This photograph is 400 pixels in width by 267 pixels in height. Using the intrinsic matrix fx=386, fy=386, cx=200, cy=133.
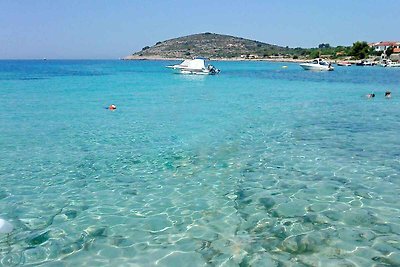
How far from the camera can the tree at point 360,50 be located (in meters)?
131

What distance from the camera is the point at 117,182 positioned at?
9.80m

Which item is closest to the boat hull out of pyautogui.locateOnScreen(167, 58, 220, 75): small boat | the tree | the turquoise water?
pyautogui.locateOnScreen(167, 58, 220, 75): small boat

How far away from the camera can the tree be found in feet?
429

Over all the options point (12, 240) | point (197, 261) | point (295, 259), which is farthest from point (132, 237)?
point (295, 259)

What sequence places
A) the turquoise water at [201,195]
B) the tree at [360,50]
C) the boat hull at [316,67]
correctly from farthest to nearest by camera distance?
the tree at [360,50]
the boat hull at [316,67]
the turquoise water at [201,195]

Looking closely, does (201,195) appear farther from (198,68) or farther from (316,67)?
(316,67)

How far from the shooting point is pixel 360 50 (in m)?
131

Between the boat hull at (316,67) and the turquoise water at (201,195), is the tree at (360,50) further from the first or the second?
the turquoise water at (201,195)

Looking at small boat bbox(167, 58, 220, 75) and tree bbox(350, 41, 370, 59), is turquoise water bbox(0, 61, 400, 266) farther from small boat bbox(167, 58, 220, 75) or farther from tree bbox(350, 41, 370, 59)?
tree bbox(350, 41, 370, 59)

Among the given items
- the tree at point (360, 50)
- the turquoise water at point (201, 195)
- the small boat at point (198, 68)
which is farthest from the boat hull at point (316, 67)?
the turquoise water at point (201, 195)

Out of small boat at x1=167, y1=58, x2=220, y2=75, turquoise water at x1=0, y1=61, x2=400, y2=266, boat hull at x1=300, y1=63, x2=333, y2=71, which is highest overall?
small boat at x1=167, y1=58, x2=220, y2=75

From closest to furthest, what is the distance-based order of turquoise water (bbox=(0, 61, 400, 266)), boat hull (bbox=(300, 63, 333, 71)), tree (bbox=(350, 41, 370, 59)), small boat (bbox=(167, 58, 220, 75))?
turquoise water (bbox=(0, 61, 400, 266)) → small boat (bbox=(167, 58, 220, 75)) → boat hull (bbox=(300, 63, 333, 71)) → tree (bbox=(350, 41, 370, 59))

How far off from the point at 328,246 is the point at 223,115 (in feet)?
50.1

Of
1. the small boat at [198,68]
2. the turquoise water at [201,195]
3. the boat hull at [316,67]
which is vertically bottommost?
the boat hull at [316,67]
